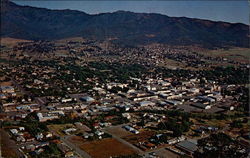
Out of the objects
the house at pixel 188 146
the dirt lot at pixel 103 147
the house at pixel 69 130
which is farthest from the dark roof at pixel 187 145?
the house at pixel 69 130

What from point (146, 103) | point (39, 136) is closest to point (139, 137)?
point (39, 136)

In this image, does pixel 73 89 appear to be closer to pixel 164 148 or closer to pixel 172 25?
pixel 164 148

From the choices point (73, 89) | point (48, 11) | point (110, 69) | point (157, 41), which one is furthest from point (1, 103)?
point (48, 11)

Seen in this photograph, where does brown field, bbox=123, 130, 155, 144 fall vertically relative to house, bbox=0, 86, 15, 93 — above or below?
below

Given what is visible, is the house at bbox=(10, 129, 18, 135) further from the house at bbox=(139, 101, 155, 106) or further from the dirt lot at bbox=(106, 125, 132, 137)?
the house at bbox=(139, 101, 155, 106)

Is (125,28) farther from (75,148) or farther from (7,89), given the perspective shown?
(75,148)

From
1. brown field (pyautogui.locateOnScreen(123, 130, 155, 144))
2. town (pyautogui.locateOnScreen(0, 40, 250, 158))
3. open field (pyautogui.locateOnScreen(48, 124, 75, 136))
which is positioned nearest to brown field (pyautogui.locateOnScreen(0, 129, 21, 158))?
town (pyautogui.locateOnScreen(0, 40, 250, 158))
